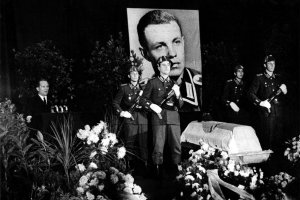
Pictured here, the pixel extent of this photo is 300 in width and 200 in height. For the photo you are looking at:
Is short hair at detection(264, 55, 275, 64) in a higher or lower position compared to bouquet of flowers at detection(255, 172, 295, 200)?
higher

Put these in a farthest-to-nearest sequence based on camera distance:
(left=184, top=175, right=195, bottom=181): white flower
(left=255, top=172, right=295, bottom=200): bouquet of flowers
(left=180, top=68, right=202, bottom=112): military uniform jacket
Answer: (left=180, top=68, right=202, bottom=112): military uniform jacket, (left=184, top=175, right=195, bottom=181): white flower, (left=255, top=172, right=295, bottom=200): bouquet of flowers

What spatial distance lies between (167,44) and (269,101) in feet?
5.73

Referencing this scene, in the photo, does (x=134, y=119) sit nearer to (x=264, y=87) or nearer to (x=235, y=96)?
(x=235, y=96)

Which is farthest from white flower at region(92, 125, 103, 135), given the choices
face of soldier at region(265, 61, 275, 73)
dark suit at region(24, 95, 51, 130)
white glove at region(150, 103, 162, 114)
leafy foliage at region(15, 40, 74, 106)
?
face of soldier at region(265, 61, 275, 73)

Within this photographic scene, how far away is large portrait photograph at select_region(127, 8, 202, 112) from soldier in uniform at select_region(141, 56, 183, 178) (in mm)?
555

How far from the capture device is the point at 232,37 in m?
6.44

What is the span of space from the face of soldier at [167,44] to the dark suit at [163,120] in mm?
738

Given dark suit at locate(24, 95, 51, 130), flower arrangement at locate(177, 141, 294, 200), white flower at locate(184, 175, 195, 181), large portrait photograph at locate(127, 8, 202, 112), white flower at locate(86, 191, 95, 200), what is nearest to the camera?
white flower at locate(86, 191, 95, 200)

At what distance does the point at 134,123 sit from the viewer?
209 inches

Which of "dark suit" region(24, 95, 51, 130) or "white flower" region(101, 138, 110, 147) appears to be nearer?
"white flower" region(101, 138, 110, 147)

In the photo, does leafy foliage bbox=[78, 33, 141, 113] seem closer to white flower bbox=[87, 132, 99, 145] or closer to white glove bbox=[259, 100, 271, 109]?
white flower bbox=[87, 132, 99, 145]

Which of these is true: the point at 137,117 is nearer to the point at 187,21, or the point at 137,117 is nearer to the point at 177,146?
the point at 177,146

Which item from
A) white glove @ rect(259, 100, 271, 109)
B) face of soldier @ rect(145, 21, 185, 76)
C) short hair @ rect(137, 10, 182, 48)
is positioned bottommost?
white glove @ rect(259, 100, 271, 109)

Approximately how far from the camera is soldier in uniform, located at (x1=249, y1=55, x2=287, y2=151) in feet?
19.0
